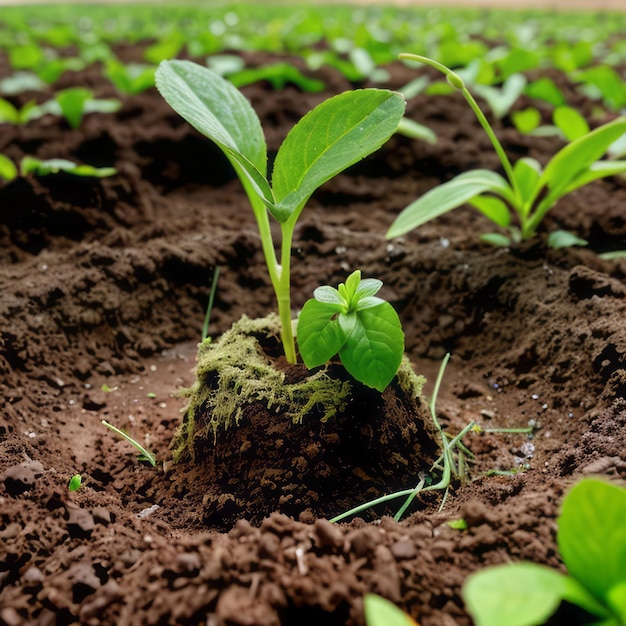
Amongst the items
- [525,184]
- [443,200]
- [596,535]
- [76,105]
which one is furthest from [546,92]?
[596,535]

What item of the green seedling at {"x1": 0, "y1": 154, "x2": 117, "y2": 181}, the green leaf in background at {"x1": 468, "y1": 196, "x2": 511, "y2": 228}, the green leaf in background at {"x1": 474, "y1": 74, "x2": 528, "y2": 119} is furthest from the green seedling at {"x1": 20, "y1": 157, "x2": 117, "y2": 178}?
the green leaf in background at {"x1": 474, "y1": 74, "x2": 528, "y2": 119}

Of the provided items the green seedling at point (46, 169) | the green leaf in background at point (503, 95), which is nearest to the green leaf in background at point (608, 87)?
the green leaf in background at point (503, 95)

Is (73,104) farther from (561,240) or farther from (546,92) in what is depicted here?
(546,92)

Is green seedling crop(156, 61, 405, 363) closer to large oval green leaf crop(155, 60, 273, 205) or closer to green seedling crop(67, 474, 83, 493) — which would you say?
large oval green leaf crop(155, 60, 273, 205)

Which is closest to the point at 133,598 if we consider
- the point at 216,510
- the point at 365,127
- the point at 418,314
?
the point at 216,510

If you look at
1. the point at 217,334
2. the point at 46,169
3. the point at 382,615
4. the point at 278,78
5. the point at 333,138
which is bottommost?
the point at 217,334

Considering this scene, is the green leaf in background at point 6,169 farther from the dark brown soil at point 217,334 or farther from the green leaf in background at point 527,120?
Answer: the green leaf in background at point 527,120

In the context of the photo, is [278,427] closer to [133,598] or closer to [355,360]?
[355,360]
